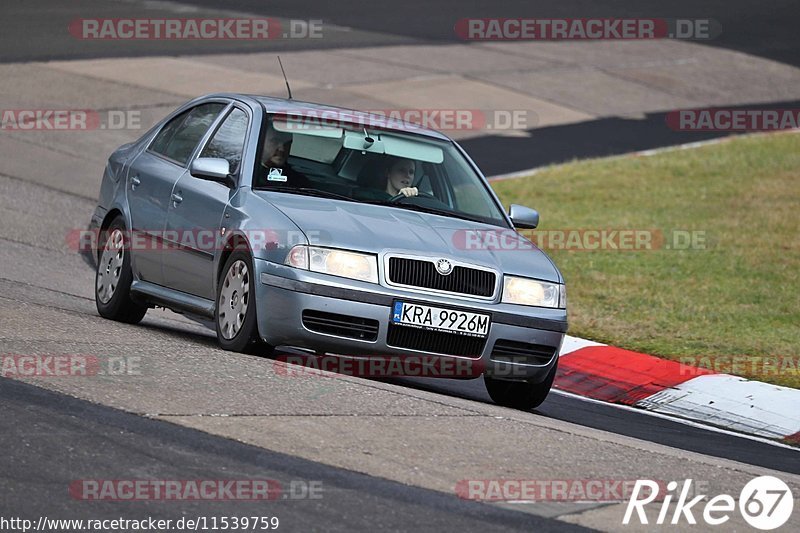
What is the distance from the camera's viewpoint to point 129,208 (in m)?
10.1

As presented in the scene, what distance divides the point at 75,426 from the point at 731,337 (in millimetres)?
6827

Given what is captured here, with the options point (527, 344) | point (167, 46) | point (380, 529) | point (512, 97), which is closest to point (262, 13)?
point (167, 46)

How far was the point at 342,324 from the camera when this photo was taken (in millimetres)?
8148

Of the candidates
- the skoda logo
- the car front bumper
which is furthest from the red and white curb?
the skoda logo

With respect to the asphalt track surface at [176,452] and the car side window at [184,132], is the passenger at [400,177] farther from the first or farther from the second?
the car side window at [184,132]

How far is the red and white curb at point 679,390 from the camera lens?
9.91 meters

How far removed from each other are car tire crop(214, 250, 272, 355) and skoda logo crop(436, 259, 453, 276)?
1016 mm

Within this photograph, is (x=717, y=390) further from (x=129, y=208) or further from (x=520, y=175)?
(x=520, y=175)
